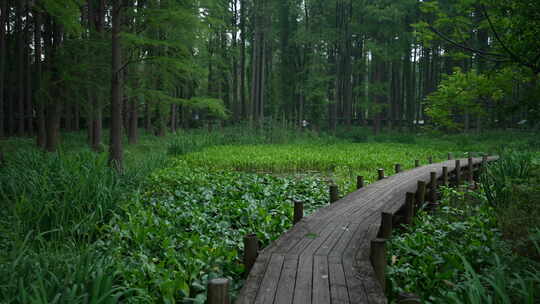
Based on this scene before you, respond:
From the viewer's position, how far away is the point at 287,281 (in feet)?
10.8

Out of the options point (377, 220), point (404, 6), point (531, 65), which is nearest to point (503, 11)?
point (531, 65)

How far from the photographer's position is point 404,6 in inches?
1024

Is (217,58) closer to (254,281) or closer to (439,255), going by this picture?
(439,255)

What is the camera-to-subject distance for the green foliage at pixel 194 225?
371 cm

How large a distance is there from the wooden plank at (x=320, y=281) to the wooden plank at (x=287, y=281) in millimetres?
190

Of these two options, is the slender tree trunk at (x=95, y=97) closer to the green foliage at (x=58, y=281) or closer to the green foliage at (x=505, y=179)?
the green foliage at (x=58, y=281)

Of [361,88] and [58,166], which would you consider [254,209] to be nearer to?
[58,166]

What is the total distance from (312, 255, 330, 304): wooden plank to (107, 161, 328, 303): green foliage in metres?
0.91

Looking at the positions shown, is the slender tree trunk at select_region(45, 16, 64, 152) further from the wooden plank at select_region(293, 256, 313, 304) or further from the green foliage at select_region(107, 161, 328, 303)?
the wooden plank at select_region(293, 256, 313, 304)

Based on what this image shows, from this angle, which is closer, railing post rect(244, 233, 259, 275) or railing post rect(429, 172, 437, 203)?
railing post rect(244, 233, 259, 275)

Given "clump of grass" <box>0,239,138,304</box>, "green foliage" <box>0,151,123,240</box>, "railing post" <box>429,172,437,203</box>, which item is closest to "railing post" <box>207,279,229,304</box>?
Result: "clump of grass" <box>0,239,138,304</box>

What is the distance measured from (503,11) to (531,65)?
99cm

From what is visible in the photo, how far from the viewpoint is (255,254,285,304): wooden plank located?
2969 millimetres

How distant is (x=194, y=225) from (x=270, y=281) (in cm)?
267
